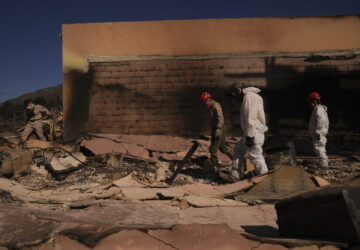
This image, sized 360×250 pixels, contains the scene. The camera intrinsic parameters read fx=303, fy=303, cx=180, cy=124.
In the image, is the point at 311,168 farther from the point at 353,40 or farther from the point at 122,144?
the point at 353,40

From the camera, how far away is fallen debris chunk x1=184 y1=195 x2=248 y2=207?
11.9 ft

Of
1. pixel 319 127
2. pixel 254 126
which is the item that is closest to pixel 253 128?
pixel 254 126

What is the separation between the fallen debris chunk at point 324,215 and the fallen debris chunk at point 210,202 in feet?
3.98

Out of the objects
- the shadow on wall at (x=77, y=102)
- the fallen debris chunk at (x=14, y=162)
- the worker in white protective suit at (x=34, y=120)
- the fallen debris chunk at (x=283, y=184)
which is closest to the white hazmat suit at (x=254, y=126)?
the fallen debris chunk at (x=283, y=184)

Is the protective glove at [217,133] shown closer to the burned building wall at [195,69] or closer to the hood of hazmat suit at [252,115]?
the hood of hazmat suit at [252,115]

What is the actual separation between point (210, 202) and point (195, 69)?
6.49 metres

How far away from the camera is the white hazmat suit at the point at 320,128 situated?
6.37 metres

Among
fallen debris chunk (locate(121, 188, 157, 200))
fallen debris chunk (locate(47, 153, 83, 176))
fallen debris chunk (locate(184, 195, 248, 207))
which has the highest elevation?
fallen debris chunk (locate(47, 153, 83, 176))

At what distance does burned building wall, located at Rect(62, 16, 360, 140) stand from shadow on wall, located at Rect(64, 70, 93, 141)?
3cm

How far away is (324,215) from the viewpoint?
2105 mm

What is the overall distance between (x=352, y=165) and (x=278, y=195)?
373 cm

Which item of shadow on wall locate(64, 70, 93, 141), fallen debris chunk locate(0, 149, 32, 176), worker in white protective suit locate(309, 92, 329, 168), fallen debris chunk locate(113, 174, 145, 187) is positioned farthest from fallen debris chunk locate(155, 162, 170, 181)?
shadow on wall locate(64, 70, 93, 141)

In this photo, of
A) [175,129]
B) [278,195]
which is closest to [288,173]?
[278,195]

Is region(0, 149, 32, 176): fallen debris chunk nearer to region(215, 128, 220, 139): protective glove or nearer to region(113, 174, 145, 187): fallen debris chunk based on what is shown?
region(113, 174, 145, 187): fallen debris chunk
